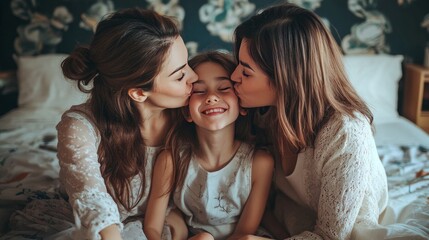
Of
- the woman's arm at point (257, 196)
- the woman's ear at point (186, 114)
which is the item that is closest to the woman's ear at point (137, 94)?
the woman's ear at point (186, 114)

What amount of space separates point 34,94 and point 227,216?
1.88 metres

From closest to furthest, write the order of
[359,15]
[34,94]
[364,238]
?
[364,238], [34,94], [359,15]

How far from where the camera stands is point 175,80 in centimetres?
128

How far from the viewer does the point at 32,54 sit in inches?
119

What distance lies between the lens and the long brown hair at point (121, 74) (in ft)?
4.00

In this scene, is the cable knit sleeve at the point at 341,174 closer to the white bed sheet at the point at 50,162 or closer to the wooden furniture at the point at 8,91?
the white bed sheet at the point at 50,162

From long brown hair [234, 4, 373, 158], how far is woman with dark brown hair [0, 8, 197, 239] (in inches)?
9.7

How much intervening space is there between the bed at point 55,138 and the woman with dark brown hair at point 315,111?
9.4 inches

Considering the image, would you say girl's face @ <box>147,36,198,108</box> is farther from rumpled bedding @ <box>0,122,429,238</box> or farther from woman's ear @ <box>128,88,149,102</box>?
rumpled bedding @ <box>0,122,429,238</box>

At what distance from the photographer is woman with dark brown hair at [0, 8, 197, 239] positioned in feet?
3.92

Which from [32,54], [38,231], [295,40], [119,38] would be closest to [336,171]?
[295,40]

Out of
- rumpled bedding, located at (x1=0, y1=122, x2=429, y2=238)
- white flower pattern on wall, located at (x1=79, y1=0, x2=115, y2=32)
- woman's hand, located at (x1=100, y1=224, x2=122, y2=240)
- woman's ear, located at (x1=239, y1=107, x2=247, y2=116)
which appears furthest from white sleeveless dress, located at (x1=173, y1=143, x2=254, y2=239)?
white flower pattern on wall, located at (x1=79, y1=0, x2=115, y2=32)

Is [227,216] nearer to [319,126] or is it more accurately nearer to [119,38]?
[319,126]

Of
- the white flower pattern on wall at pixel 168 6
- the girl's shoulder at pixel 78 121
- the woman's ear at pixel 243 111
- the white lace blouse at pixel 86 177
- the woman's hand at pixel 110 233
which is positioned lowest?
the woman's hand at pixel 110 233
